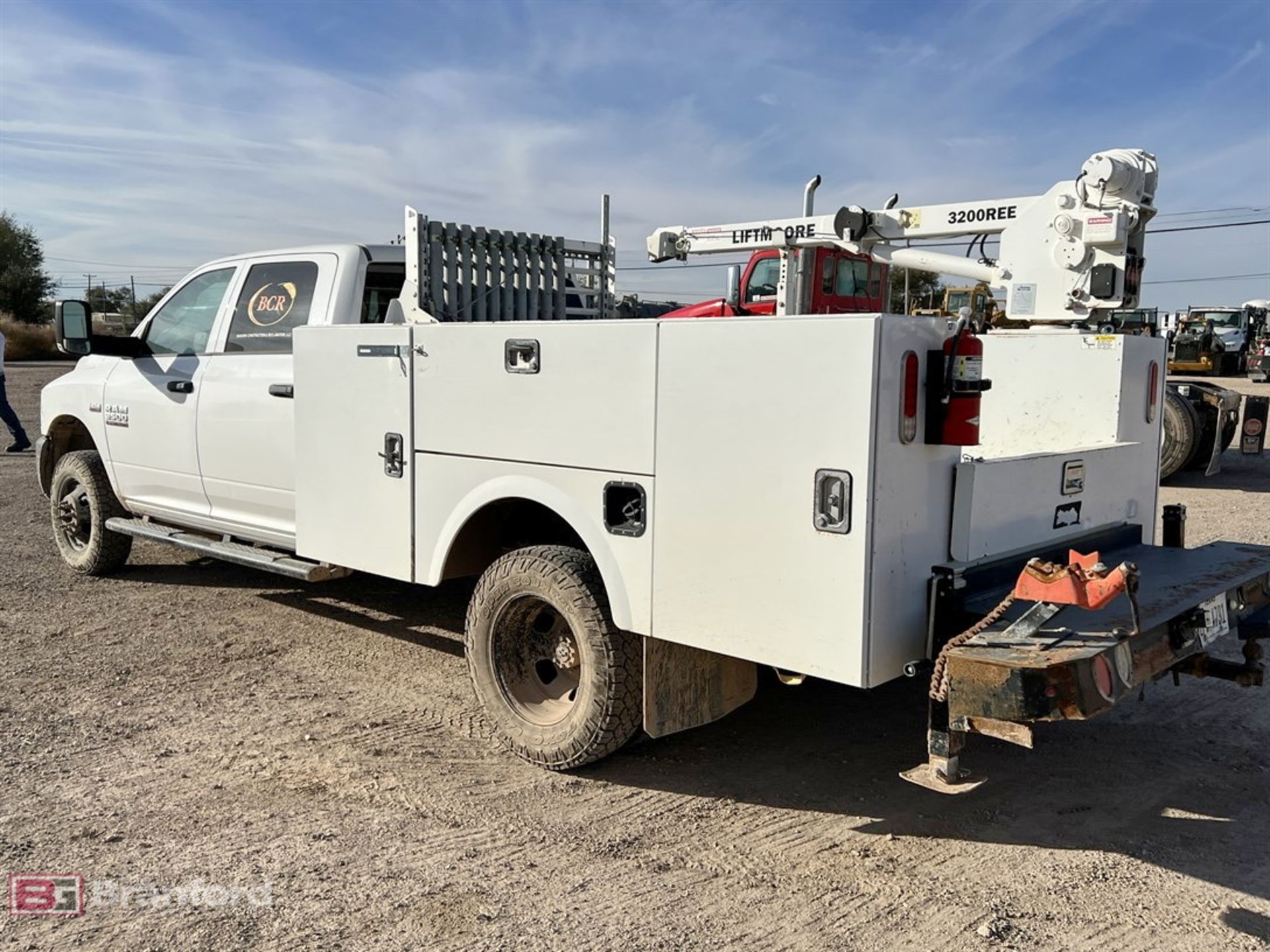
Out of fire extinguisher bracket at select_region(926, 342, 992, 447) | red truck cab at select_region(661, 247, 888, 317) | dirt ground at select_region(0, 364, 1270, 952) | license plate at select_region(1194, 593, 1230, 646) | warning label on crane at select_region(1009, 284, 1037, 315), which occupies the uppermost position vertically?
red truck cab at select_region(661, 247, 888, 317)

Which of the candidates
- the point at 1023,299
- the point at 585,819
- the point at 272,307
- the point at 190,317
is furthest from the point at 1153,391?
the point at 190,317

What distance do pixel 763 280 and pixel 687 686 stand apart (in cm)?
1071

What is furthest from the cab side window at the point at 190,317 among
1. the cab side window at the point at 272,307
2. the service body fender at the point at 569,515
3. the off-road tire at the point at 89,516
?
the service body fender at the point at 569,515

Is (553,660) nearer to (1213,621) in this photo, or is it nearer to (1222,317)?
(1213,621)

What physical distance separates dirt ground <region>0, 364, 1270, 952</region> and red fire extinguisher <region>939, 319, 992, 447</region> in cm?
143

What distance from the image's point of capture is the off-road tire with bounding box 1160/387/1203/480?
1255 cm

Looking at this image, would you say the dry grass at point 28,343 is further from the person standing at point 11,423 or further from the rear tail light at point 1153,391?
the rear tail light at point 1153,391


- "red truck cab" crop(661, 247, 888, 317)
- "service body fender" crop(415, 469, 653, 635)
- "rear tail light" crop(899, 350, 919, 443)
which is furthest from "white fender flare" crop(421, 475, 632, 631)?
"red truck cab" crop(661, 247, 888, 317)

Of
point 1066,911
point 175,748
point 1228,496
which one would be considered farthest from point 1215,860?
point 1228,496

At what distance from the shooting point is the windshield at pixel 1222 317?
126 feet

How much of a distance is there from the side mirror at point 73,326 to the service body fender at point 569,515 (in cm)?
334

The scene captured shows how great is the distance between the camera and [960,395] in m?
3.37

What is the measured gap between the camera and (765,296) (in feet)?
46.2

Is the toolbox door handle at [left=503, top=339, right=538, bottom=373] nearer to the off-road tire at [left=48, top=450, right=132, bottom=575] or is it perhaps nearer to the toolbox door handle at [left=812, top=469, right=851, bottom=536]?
the toolbox door handle at [left=812, top=469, right=851, bottom=536]
